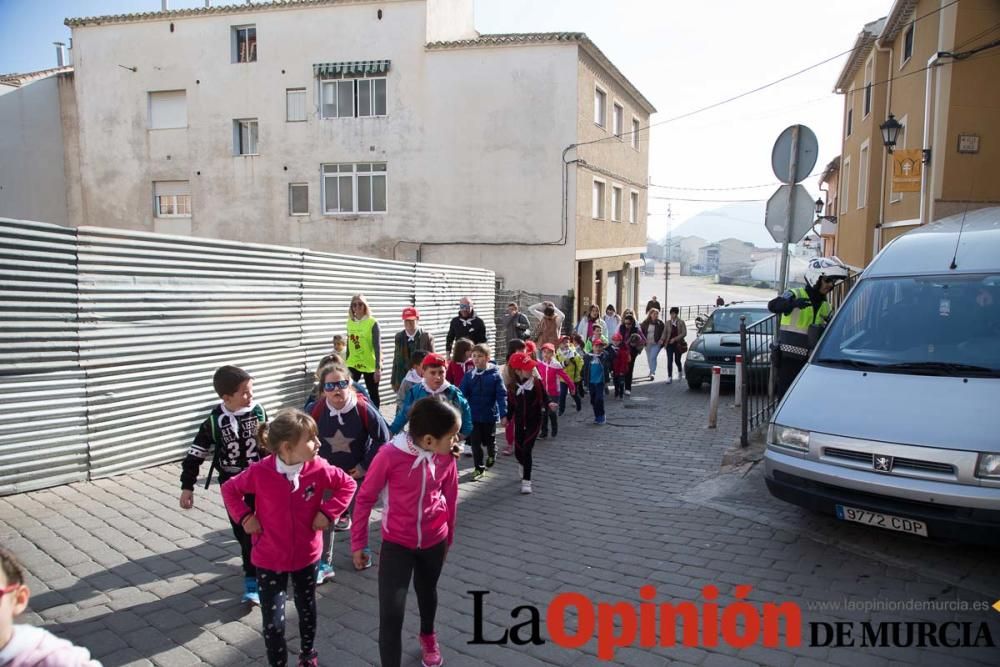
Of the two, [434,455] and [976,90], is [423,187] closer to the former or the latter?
[976,90]

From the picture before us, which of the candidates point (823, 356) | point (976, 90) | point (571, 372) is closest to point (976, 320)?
point (823, 356)

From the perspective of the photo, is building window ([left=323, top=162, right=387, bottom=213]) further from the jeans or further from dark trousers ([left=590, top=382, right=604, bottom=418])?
dark trousers ([left=590, top=382, right=604, bottom=418])

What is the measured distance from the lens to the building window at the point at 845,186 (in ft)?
80.3

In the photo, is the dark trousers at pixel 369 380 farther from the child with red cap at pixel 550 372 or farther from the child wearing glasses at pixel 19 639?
the child wearing glasses at pixel 19 639

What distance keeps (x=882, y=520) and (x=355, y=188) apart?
22.3 m

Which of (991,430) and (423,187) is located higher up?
(423,187)

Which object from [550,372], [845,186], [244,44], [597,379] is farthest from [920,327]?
[244,44]

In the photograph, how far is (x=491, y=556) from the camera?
5.02 meters

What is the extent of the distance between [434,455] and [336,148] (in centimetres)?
2270

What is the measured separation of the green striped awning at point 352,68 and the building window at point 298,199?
394cm

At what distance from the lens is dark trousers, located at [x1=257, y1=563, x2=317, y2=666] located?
3.29m

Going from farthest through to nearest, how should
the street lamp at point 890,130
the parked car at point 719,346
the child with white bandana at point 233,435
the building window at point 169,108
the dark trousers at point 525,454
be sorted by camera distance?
the building window at point 169,108, the street lamp at point 890,130, the parked car at point 719,346, the dark trousers at point 525,454, the child with white bandana at point 233,435

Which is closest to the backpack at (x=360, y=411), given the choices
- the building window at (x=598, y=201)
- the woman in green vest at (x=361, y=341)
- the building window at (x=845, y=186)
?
the woman in green vest at (x=361, y=341)

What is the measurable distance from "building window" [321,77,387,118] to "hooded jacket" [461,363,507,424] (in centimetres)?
1876
